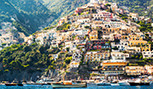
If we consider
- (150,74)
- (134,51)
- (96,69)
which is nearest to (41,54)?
(96,69)

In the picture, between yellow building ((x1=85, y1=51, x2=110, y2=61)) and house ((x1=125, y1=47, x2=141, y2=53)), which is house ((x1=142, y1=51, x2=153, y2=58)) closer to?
house ((x1=125, y1=47, x2=141, y2=53))

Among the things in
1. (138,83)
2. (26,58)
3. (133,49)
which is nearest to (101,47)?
(133,49)

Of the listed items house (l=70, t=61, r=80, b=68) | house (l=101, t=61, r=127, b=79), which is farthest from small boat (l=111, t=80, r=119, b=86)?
house (l=70, t=61, r=80, b=68)

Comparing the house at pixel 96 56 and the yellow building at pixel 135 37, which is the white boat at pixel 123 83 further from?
the yellow building at pixel 135 37

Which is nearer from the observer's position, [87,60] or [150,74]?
[150,74]

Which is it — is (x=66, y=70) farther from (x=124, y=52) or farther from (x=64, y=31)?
(x=64, y=31)

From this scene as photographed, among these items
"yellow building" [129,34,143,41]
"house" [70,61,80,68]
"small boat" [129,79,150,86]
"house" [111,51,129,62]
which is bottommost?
"small boat" [129,79,150,86]

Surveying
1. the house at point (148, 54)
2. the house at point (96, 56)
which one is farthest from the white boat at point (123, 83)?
the house at point (148, 54)
